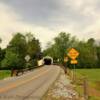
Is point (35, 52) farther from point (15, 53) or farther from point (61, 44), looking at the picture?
point (15, 53)

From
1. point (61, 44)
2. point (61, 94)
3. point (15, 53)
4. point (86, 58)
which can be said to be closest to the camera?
point (61, 94)

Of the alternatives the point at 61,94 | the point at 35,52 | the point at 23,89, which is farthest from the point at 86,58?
the point at 61,94

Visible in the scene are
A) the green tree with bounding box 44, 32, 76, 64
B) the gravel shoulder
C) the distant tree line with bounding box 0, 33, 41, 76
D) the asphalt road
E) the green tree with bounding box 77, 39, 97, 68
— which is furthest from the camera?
the green tree with bounding box 44, 32, 76, 64

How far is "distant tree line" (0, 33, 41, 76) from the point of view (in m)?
137

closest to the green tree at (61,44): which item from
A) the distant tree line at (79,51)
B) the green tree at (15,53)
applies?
the distant tree line at (79,51)

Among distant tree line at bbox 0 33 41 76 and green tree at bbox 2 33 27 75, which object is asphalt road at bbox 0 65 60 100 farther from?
green tree at bbox 2 33 27 75

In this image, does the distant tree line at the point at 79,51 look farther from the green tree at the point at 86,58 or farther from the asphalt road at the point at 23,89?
the asphalt road at the point at 23,89

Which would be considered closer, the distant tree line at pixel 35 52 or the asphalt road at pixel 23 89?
the asphalt road at pixel 23 89

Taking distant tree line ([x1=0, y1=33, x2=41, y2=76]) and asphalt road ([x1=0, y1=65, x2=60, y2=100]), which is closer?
asphalt road ([x1=0, y1=65, x2=60, y2=100])

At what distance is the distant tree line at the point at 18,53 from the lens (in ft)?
450

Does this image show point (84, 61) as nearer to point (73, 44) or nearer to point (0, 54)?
point (73, 44)

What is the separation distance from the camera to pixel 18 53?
148 meters

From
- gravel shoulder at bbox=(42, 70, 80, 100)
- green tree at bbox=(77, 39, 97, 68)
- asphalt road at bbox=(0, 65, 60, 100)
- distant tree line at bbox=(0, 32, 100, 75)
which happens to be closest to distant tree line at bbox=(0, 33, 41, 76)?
distant tree line at bbox=(0, 32, 100, 75)

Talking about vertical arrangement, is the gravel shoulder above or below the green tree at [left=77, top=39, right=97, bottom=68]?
below
